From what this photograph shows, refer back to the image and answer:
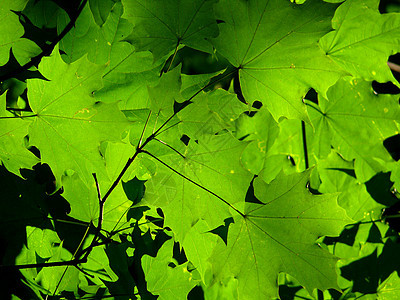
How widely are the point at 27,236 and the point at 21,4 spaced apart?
517 millimetres

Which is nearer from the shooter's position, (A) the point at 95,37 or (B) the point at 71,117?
(B) the point at 71,117

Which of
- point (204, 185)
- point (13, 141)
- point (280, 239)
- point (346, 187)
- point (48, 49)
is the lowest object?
point (346, 187)

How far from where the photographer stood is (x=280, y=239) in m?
0.75

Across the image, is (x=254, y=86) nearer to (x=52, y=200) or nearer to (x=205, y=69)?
(x=52, y=200)

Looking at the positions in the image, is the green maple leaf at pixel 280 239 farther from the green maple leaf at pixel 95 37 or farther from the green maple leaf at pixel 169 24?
the green maple leaf at pixel 95 37

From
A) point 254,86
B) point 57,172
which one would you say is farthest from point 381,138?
point 57,172

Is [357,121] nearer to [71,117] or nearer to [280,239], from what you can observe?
[280,239]

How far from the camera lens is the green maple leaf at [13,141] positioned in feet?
2.19

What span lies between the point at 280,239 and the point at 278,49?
0.37m

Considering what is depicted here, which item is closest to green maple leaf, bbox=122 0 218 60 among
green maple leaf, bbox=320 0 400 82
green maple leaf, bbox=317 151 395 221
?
green maple leaf, bbox=320 0 400 82

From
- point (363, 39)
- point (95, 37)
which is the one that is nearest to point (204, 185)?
point (95, 37)

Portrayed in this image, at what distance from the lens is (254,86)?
2.56 feet

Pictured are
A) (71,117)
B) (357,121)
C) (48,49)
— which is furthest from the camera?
(357,121)

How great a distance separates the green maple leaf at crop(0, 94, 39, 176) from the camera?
2.19ft
